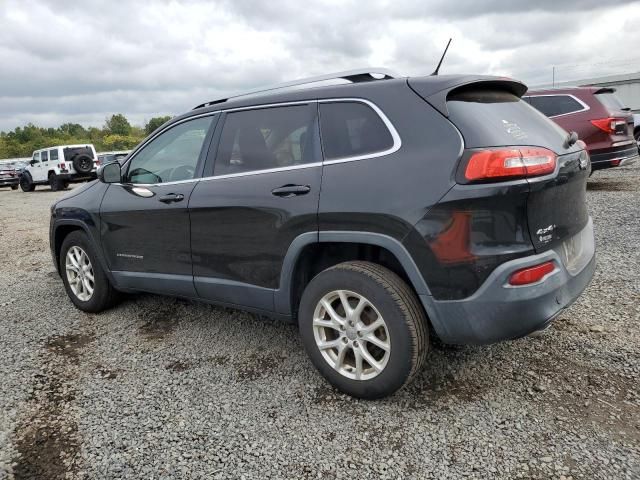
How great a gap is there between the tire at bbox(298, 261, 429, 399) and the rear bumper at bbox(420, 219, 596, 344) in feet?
0.41

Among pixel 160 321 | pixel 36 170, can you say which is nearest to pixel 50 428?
pixel 160 321

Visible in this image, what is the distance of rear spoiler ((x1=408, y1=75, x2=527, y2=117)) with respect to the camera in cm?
249

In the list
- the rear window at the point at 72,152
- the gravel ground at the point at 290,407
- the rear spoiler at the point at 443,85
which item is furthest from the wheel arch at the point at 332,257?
the rear window at the point at 72,152

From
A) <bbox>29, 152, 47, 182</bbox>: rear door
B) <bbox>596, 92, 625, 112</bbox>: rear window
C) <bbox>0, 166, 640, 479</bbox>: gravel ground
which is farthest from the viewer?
<bbox>29, 152, 47, 182</bbox>: rear door

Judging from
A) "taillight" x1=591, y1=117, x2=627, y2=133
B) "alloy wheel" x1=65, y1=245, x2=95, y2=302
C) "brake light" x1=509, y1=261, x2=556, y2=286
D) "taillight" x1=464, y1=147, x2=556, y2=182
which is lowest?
"alloy wheel" x1=65, y1=245, x2=95, y2=302

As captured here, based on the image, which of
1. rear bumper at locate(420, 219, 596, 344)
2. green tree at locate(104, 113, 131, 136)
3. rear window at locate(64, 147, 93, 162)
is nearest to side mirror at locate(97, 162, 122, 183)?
rear bumper at locate(420, 219, 596, 344)

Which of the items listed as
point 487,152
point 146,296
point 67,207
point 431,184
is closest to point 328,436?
point 431,184

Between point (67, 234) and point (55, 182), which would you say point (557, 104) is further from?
point (55, 182)

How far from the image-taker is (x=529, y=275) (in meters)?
2.32

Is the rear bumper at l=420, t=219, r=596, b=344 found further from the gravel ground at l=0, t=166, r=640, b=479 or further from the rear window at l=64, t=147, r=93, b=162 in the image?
the rear window at l=64, t=147, r=93, b=162

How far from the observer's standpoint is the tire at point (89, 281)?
421 cm

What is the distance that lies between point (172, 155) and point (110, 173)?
612 mm

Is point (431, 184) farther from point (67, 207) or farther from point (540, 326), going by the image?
point (67, 207)

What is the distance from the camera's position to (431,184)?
2354mm
